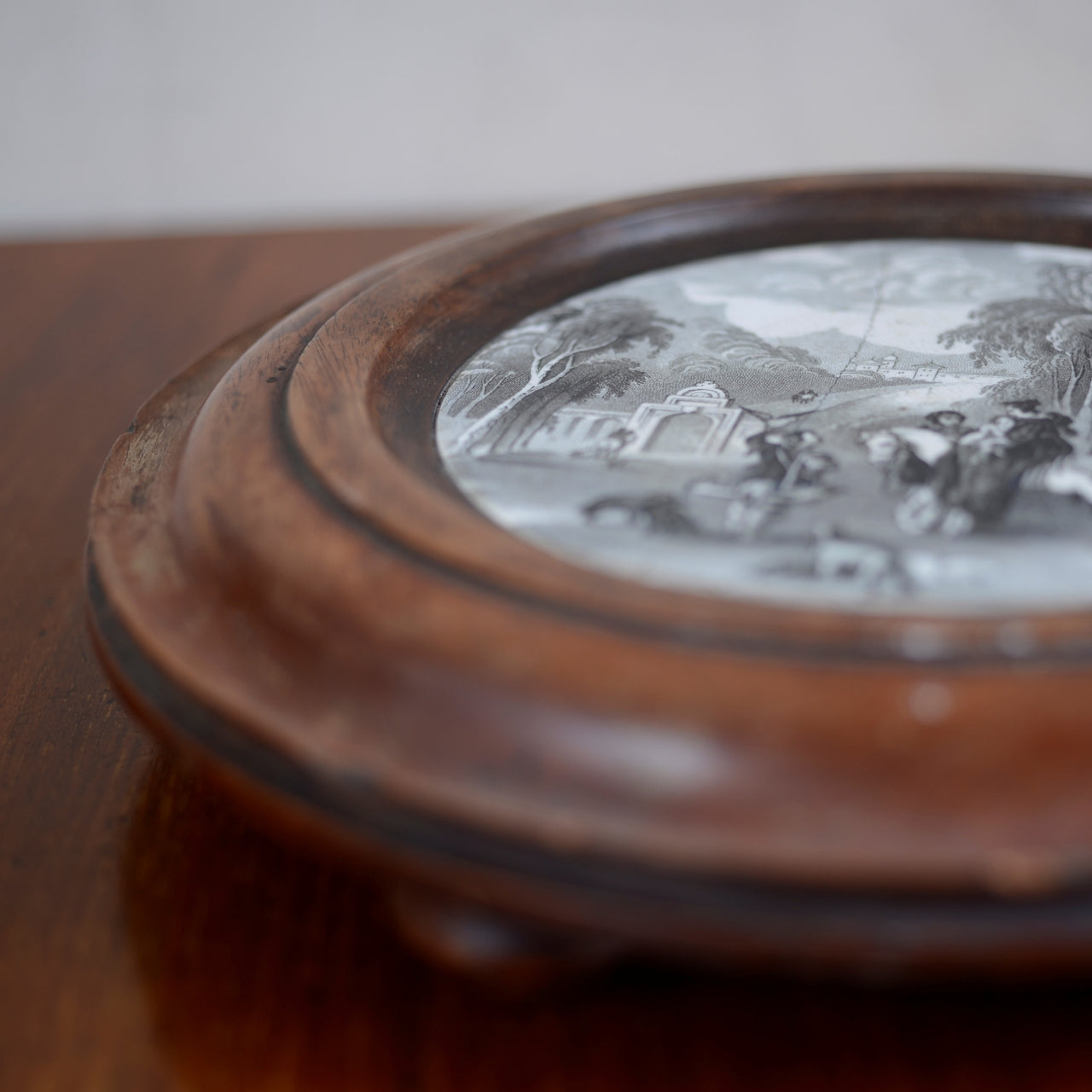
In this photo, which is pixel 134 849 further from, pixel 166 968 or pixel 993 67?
pixel 993 67

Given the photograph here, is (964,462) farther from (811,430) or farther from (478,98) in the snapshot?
(478,98)

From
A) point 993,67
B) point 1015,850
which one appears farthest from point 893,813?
point 993,67

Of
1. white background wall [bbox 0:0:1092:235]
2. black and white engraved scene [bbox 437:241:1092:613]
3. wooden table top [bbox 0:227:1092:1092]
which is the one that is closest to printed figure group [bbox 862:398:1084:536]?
black and white engraved scene [bbox 437:241:1092:613]

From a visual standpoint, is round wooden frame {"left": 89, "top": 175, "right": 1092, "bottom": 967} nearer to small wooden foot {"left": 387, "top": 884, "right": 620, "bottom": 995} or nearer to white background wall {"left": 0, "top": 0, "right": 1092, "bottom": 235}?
small wooden foot {"left": 387, "top": 884, "right": 620, "bottom": 995}

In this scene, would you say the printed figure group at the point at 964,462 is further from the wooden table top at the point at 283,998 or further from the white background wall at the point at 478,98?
the white background wall at the point at 478,98

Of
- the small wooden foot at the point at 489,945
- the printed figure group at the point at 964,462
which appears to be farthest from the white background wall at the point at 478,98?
the small wooden foot at the point at 489,945

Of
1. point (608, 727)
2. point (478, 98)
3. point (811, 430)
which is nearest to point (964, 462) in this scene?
point (811, 430)
